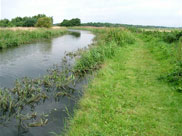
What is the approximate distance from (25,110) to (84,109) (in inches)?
64.9

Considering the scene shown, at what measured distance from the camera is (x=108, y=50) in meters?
9.28

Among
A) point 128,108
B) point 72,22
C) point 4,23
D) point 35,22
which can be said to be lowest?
point 128,108

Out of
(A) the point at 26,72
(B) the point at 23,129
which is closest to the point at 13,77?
(A) the point at 26,72

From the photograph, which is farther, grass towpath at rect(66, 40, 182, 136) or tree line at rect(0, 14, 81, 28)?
tree line at rect(0, 14, 81, 28)

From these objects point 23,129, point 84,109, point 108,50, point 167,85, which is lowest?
point 23,129

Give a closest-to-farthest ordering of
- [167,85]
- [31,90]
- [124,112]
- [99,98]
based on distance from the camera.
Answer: [124,112], [99,98], [31,90], [167,85]

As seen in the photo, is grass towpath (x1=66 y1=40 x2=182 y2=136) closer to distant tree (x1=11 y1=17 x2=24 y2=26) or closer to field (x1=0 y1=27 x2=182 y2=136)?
field (x1=0 y1=27 x2=182 y2=136)

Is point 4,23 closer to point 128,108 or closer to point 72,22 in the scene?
point 72,22

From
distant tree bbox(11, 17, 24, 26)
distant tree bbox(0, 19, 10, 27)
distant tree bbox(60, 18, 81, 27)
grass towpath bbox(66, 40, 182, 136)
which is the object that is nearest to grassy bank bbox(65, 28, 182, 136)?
grass towpath bbox(66, 40, 182, 136)

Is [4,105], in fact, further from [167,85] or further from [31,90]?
[167,85]

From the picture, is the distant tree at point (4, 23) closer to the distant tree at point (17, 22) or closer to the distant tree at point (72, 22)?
the distant tree at point (17, 22)

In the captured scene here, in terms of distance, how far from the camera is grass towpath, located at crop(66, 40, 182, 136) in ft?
10.2

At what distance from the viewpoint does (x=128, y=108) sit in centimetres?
388

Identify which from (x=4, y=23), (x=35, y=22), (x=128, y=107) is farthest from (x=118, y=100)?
(x=4, y=23)
